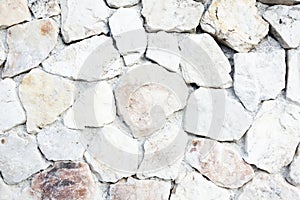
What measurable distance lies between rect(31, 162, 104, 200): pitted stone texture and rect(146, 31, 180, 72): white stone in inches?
13.6

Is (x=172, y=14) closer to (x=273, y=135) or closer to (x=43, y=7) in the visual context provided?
(x=43, y=7)

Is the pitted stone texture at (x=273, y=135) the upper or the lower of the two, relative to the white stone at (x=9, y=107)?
lower

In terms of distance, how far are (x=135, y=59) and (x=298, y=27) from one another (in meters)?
0.46

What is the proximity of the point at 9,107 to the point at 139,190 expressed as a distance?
411 millimetres

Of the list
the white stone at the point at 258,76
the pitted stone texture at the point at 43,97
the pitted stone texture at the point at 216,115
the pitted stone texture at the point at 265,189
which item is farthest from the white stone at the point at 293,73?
the pitted stone texture at the point at 43,97

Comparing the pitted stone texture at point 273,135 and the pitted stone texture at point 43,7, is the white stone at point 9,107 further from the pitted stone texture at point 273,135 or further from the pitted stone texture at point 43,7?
Result: the pitted stone texture at point 273,135

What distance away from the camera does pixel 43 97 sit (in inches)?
48.4

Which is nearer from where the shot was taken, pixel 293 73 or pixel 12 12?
pixel 12 12

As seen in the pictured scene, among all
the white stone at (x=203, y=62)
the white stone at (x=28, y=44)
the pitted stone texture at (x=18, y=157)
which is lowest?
the pitted stone texture at (x=18, y=157)

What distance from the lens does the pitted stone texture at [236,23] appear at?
4.17 feet

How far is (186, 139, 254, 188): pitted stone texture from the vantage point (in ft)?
4.29

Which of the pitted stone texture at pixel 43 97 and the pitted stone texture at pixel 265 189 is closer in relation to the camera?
the pitted stone texture at pixel 43 97

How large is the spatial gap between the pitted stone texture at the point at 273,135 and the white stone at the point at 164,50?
0.28 metres

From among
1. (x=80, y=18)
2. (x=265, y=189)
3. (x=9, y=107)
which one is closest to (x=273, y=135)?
(x=265, y=189)
